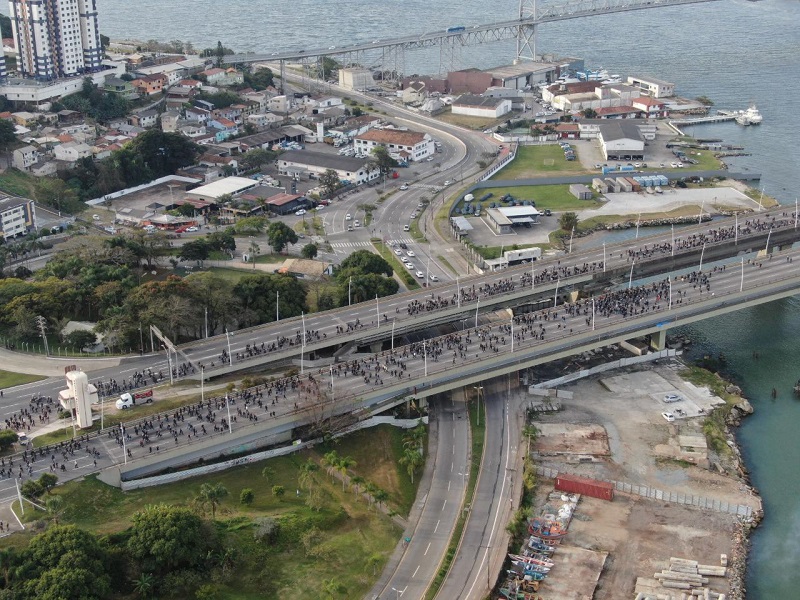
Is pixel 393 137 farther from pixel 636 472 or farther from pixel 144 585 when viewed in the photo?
pixel 144 585

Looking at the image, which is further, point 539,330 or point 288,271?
point 288,271

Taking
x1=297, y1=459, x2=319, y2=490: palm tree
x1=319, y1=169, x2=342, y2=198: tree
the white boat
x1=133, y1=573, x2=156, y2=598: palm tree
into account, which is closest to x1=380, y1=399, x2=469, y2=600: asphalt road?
x1=297, y1=459, x2=319, y2=490: palm tree

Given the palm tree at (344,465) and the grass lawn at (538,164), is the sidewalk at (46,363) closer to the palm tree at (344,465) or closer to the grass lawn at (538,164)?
the palm tree at (344,465)

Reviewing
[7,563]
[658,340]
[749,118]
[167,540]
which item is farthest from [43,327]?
[749,118]

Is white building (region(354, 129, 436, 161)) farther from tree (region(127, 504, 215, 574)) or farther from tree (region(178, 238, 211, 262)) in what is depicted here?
tree (region(127, 504, 215, 574))

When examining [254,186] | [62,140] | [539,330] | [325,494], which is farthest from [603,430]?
[62,140]

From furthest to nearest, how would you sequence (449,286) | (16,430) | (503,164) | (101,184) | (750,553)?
(503,164), (101,184), (449,286), (16,430), (750,553)

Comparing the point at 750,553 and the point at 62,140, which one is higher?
the point at 62,140

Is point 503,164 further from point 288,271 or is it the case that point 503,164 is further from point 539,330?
point 539,330
